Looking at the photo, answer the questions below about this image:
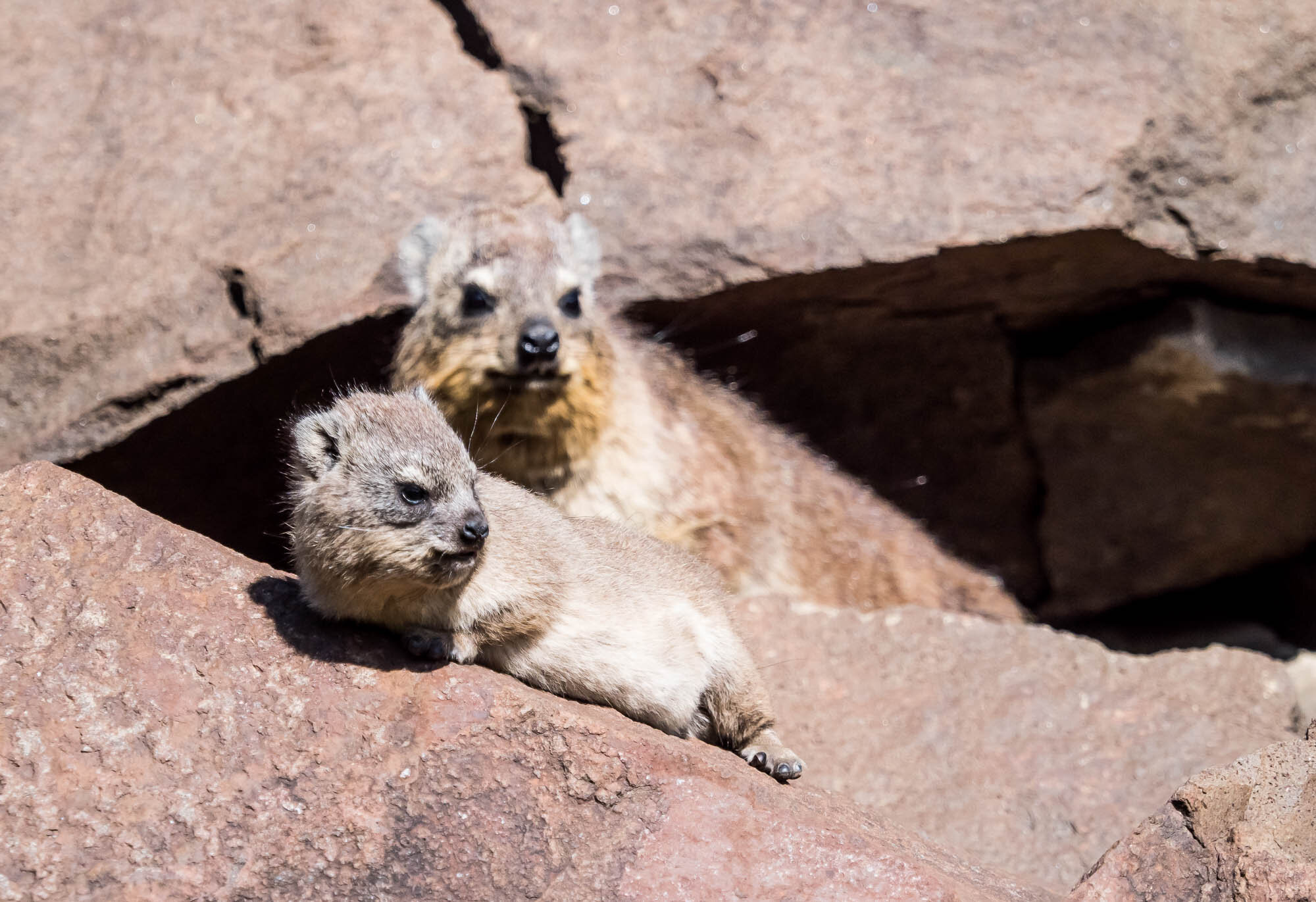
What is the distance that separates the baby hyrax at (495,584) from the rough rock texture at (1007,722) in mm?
545

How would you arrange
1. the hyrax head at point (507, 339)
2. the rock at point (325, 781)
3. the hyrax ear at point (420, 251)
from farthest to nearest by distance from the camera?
the hyrax ear at point (420, 251), the hyrax head at point (507, 339), the rock at point (325, 781)

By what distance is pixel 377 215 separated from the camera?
7.67 m

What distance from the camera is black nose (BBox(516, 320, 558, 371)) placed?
6562mm

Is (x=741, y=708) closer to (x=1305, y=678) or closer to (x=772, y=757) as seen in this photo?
(x=772, y=757)

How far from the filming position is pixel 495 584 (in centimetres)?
435

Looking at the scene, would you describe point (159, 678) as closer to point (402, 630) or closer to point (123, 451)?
point (402, 630)

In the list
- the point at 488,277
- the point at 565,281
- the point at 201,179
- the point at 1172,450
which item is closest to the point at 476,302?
the point at 488,277

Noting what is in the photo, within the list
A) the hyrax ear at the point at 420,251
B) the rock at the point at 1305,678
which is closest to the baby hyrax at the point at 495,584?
the hyrax ear at the point at 420,251

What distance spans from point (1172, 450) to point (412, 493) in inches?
236

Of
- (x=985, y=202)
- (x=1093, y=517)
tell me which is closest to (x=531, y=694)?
(x=985, y=202)

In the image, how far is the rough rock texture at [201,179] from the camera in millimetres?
7062

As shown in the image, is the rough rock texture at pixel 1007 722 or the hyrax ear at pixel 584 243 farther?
the hyrax ear at pixel 584 243

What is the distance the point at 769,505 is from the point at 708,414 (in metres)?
0.70

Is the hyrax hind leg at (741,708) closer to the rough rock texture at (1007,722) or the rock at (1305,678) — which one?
the rough rock texture at (1007,722)
